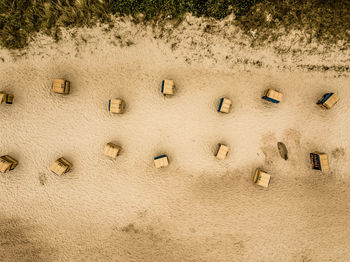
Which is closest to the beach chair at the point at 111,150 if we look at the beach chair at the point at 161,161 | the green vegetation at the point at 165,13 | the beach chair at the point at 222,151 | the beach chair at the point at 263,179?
the beach chair at the point at 161,161

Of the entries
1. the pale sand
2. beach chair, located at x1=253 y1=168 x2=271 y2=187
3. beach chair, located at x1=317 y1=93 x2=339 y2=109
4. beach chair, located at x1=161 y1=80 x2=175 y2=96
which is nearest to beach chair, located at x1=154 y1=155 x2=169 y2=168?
the pale sand

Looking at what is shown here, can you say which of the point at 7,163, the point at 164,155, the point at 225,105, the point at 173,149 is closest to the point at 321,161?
the point at 225,105

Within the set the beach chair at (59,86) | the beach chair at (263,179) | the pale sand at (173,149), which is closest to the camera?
the beach chair at (59,86)

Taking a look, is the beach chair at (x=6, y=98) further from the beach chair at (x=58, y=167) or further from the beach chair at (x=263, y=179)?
the beach chair at (x=263, y=179)

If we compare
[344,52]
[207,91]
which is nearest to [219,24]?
[207,91]

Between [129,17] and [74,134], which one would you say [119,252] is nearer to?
[74,134]

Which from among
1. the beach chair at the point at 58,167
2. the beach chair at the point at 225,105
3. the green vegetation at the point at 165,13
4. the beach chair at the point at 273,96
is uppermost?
the green vegetation at the point at 165,13

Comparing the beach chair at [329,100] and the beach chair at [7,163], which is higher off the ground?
the beach chair at [329,100]
